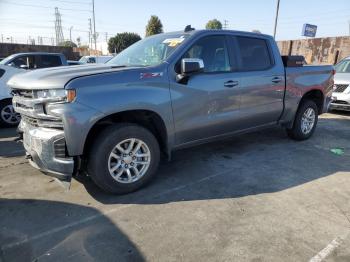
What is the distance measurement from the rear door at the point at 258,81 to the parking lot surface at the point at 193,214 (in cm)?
74

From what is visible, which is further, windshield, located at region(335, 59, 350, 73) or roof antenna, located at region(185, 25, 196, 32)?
windshield, located at region(335, 59, 350, 73)

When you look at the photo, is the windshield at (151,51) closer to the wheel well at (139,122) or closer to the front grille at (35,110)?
the wheel well at (139,122)

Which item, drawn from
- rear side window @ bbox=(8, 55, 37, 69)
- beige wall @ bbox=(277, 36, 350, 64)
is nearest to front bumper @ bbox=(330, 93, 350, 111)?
rear side window @ bbox=(8, 55, 37, 69)

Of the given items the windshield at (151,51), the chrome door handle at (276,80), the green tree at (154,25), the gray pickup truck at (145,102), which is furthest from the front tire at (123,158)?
the green tree at (154,25)

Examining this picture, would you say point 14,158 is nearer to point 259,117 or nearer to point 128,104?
point 128,104

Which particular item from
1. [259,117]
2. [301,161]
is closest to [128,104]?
[259,117]

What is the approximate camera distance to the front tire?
346 cm

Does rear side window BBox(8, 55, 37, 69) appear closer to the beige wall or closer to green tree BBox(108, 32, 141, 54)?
the beige wall

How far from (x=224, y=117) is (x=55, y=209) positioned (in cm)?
250

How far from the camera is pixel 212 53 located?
14.4 feet

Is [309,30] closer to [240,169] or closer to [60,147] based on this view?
[240,169]

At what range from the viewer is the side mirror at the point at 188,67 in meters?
3.75

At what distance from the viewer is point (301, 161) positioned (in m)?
5.03

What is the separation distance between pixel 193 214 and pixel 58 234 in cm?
135
